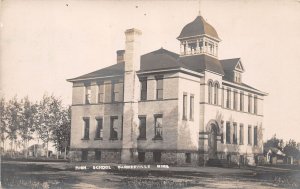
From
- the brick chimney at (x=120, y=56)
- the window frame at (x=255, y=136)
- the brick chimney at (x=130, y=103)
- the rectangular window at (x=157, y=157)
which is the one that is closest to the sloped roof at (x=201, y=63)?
the brick chimney at (x=130, y=103)

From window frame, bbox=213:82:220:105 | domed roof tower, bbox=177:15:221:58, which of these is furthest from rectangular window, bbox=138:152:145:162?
domed roof tower, bbox=177:15:221:58

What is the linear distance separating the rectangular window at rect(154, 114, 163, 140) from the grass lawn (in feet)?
14.2

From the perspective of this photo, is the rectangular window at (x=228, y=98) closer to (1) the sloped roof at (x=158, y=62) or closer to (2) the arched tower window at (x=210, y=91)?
(2) the arched tower window at (x=210, y=91)

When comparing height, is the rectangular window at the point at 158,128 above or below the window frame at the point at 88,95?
below

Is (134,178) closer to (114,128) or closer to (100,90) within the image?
(114,128)

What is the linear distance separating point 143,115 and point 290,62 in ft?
29.4

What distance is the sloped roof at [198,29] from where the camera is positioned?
2216cm

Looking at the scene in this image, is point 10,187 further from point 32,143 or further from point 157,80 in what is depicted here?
point 157,80

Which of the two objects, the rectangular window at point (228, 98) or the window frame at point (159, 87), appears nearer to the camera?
the window frame at point (159, 87)

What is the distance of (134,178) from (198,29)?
8.53m

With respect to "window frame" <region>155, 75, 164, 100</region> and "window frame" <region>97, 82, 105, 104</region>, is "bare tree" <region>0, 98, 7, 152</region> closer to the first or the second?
"window frame" <region>97, 82, 105, 104</region>

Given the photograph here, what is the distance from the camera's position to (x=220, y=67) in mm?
27703

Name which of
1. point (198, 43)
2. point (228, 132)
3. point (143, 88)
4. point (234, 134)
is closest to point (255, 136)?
point (234, 134)

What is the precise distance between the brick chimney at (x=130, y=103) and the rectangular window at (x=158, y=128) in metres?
1.01
